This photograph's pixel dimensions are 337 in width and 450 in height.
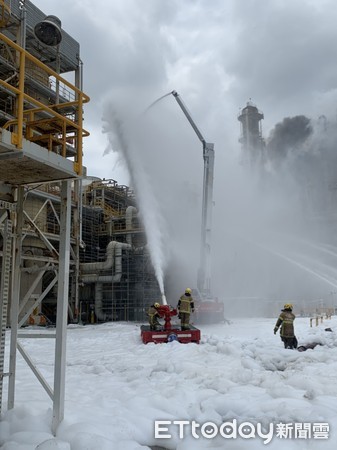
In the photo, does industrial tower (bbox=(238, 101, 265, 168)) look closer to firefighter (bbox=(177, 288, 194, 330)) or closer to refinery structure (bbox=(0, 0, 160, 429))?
refinery structure (bbox=(0, 0, 160, 429))

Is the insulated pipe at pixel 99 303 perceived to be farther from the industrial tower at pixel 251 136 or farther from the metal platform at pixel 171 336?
the industrial tower at pixel 251 136

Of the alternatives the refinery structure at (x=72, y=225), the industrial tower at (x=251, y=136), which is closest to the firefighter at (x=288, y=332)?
the refinery structure at (x=72, y=225)

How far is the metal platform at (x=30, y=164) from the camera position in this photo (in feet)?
14.0

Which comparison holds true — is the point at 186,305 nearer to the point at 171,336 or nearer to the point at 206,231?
the point at 171,336

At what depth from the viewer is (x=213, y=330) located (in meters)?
17.4

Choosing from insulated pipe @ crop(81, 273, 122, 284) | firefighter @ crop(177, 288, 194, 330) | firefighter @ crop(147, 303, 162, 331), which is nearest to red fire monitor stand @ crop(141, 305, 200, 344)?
firefighter @ crop(177, 288, 194, 330)

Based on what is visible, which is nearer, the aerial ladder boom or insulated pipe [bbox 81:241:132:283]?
the aerial ladder boom

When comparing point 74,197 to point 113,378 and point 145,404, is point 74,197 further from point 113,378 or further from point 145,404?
point 145,404

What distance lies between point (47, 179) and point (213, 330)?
532 inches

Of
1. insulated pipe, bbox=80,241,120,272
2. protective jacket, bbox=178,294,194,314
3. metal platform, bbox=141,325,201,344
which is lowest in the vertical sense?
metal platform, bbox=141,325,201,344

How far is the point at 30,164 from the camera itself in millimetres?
4703

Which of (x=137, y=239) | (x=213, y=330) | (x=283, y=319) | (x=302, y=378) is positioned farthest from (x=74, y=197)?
(x=302, y=378)

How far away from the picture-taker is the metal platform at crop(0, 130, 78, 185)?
14.0ft

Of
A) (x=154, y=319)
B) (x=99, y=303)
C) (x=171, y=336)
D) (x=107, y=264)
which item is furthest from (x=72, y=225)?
(x=171, y=336)
